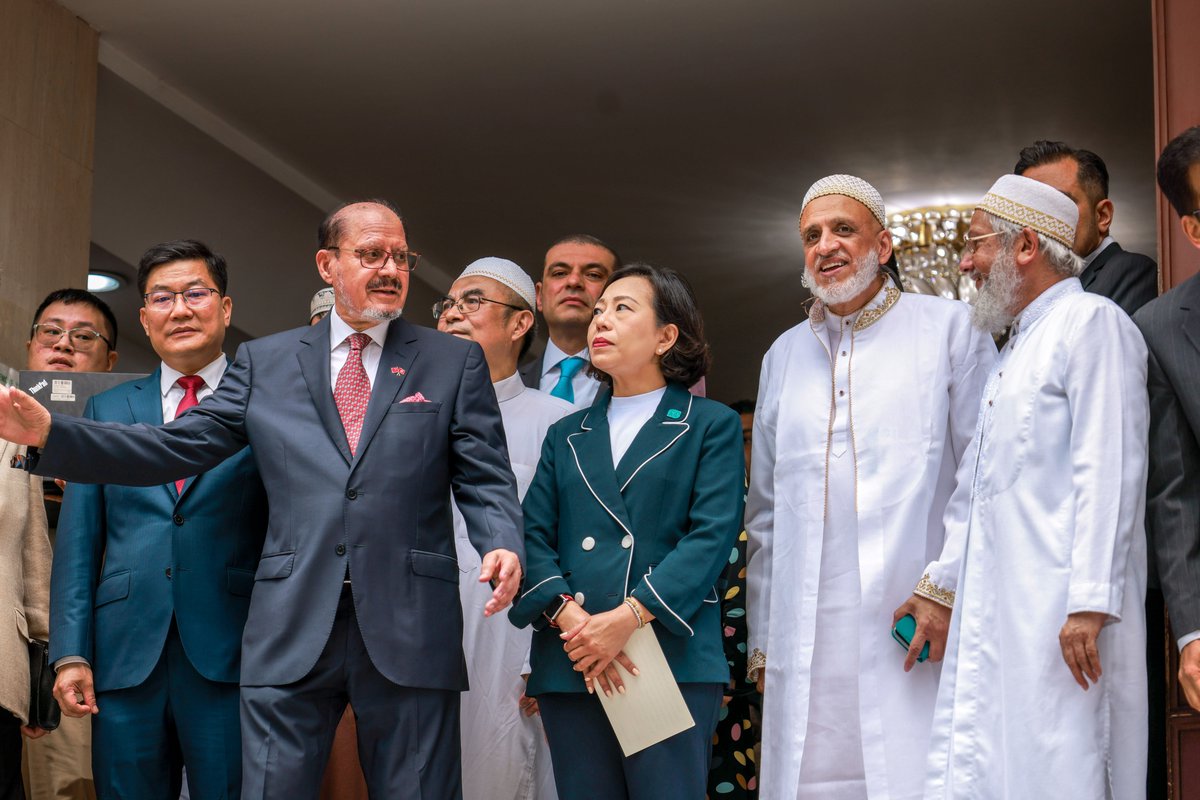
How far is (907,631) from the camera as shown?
365 cm

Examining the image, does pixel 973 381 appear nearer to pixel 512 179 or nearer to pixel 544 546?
pixel 544 546

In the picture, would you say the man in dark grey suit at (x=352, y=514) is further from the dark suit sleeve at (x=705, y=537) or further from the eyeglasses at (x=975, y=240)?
the eyeglasses at (x=975, y=240)

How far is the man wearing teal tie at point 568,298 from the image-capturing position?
538 centimetres

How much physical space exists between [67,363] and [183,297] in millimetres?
1036

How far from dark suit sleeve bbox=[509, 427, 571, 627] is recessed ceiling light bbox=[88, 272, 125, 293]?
18.0ft

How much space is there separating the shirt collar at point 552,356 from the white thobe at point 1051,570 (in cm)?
205

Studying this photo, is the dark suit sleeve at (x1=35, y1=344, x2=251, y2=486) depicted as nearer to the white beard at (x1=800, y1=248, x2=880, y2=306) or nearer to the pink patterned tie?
the pink patterned tie

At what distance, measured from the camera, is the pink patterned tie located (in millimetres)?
3510

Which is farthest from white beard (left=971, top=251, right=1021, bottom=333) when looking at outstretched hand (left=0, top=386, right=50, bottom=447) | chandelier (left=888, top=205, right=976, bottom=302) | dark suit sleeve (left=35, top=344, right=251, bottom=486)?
chandelier (left=888, top=205, right=976, bottom=302)

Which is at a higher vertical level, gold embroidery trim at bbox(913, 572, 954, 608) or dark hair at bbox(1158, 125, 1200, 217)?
Answer: dark hair at bbox(1158, 125, 1200, 217)

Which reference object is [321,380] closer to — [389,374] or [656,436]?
[389,374]

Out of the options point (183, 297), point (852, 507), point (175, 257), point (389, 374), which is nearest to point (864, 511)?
point (852, 507)

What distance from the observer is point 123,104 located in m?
7.36

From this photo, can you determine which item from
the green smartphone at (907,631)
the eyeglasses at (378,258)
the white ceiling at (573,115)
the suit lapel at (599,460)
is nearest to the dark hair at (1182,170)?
the green smartphone at (907,631)
